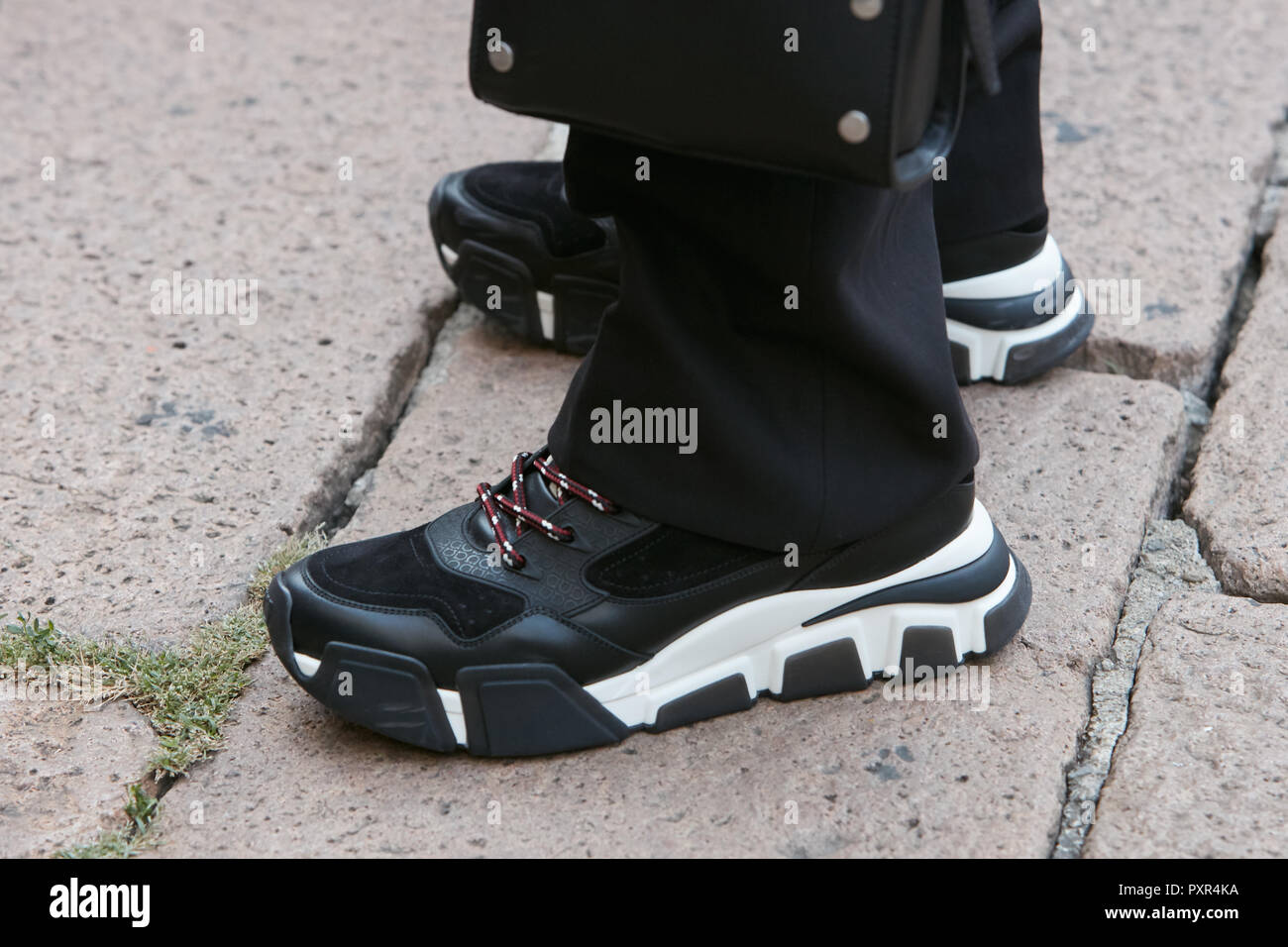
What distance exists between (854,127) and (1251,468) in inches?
36.4

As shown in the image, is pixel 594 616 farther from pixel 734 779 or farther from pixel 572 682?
pixel 734 779

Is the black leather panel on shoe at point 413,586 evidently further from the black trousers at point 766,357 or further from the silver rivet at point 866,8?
the silver rivet at point 866,8

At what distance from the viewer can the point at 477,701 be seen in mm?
1183

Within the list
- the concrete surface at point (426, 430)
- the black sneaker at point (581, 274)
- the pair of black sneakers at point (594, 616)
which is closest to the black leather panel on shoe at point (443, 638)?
the pair of black sneakers at point (594, 616)

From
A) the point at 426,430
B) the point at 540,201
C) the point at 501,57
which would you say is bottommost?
the point at 426,430

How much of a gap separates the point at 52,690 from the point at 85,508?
296mm

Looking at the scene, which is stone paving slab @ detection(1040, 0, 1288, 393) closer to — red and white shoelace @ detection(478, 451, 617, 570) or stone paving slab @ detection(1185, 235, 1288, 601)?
stone paving slab @ detection(1185, 235, 1288, 601)

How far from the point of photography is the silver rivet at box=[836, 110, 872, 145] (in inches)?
35.7

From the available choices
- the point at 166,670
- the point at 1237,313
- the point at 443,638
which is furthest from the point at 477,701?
the point at 1237,313

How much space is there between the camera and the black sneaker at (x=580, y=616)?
3.88 feet

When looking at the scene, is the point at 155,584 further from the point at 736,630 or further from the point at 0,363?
the point at 736,630

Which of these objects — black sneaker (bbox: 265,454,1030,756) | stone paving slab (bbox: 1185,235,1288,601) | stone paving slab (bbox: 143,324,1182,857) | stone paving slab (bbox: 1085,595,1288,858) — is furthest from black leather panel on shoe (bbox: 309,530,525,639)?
stone paving slab (bbox: 1185,235,1288,601)

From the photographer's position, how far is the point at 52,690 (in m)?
1.30

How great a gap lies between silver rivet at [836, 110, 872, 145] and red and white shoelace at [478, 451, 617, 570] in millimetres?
426
